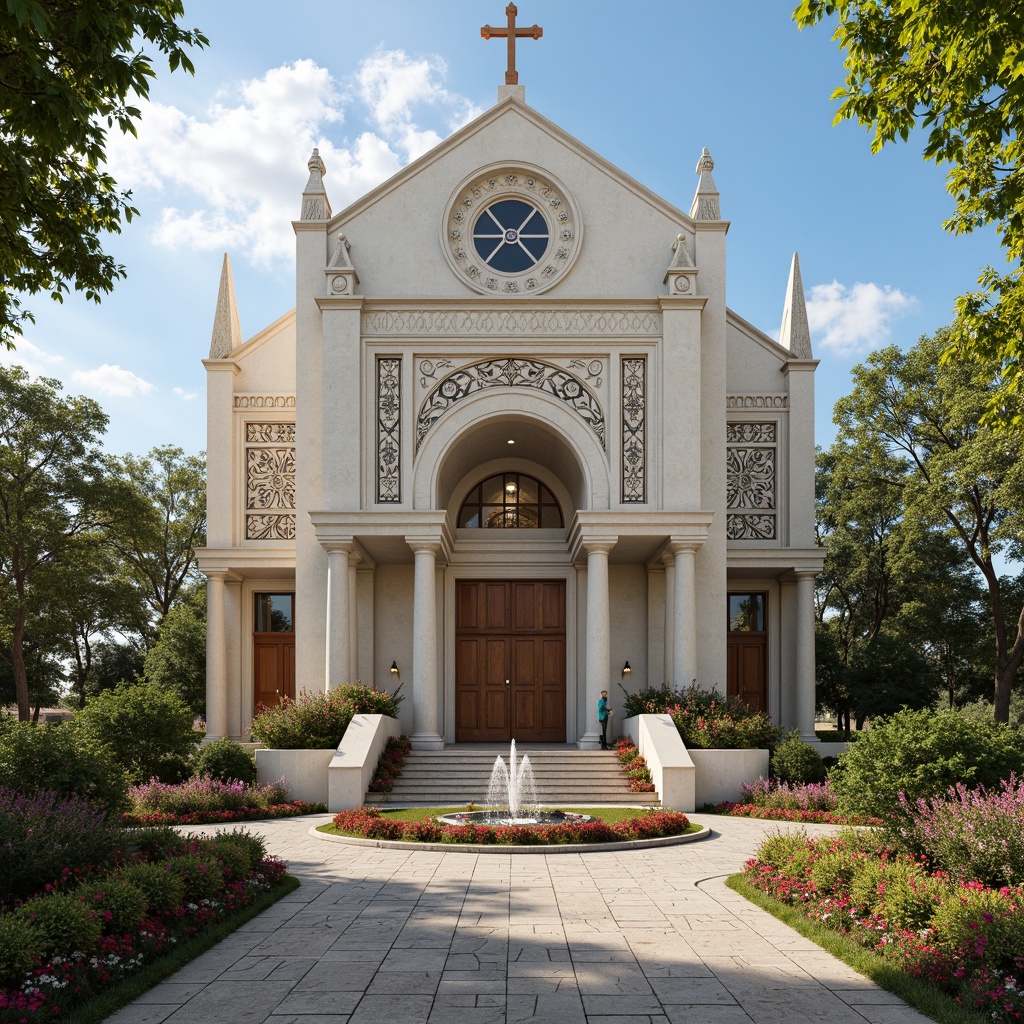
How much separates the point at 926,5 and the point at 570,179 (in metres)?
12.7

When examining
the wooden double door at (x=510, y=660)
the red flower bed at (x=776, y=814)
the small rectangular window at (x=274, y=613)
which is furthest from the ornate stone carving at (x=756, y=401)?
the small rectangular window at (x=274, y=613)

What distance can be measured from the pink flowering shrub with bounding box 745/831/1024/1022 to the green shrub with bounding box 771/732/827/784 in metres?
7.70

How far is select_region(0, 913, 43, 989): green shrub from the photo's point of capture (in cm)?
645

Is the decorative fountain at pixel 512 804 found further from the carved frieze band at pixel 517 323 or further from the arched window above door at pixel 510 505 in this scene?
the carved frieze band at pixel 517 323

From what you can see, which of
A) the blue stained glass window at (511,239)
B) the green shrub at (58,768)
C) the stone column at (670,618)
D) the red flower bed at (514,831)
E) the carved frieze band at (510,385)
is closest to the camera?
the green shrub at (58,768)

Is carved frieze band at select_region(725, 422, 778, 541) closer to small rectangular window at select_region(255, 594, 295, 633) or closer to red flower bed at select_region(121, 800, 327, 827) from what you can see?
small rectangular window at select_region(255, 594, 295, 633)

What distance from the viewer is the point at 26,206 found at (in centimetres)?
1025

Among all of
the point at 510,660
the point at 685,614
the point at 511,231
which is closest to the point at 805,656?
the point at 685,614

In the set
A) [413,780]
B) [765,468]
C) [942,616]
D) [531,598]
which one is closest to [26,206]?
[413,780]

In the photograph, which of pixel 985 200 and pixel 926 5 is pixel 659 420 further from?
pixel 926 5

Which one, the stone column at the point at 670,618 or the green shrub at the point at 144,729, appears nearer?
the green shrub at the point at 144,729

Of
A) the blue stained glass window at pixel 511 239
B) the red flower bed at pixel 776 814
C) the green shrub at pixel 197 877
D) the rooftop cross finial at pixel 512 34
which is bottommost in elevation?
the red flower bed at pixel 776 814

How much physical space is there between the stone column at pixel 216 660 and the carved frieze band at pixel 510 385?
6.45 meters

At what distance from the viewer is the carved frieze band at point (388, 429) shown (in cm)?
2064
